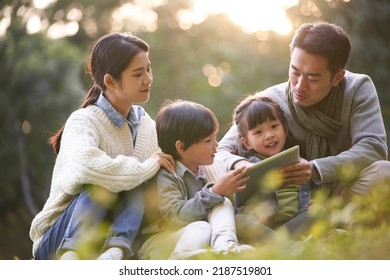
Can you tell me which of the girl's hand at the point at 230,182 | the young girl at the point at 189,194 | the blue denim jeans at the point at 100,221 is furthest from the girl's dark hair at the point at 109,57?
the girl's hand at the point at 230,182

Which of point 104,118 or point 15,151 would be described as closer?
point 104,118

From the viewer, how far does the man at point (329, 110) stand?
106 inches

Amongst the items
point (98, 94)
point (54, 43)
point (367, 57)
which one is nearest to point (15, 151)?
point (54, 43)

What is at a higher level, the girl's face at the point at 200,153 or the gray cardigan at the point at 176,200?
the girl's face at the point at 200,153

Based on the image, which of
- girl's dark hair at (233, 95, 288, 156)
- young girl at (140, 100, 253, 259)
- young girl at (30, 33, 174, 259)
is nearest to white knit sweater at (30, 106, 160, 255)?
young girl at (30, 33, 174, 259)

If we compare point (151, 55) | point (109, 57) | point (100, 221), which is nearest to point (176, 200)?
point (100, 221)

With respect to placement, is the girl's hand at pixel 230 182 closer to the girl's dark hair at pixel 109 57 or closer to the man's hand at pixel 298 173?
the man's hand at pixel 298 173

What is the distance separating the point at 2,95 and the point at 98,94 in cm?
892

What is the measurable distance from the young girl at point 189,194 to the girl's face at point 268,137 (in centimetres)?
16

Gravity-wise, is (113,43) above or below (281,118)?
above

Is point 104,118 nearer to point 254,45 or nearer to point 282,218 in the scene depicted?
point 282,218

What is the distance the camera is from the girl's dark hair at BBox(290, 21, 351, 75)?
278 centimetres

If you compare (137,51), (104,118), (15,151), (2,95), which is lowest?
(15,151)
